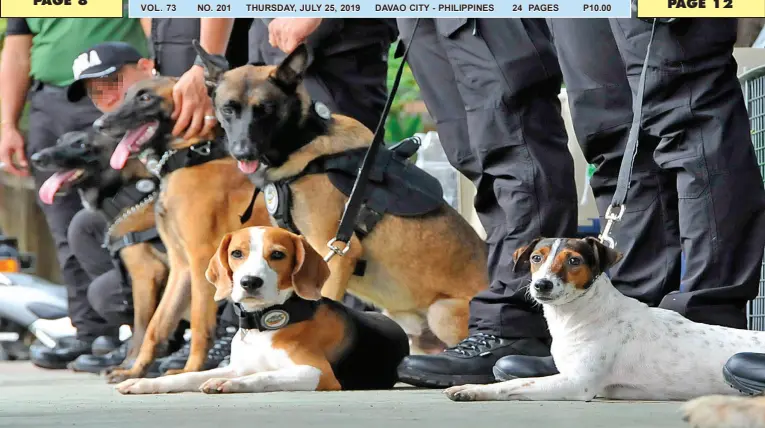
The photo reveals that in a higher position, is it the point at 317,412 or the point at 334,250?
the point at 317,412

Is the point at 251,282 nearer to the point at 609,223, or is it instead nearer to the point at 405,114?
the point at 609,223

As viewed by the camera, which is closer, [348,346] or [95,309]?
[348,346]

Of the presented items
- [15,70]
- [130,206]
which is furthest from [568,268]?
[15,70]

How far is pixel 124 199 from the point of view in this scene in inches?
237

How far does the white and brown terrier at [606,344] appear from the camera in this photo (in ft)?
11.2

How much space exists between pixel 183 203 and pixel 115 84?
1.08 meters

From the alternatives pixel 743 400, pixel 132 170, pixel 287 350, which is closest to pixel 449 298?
pixel 287 350

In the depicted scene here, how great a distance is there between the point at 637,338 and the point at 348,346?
1.24 metres

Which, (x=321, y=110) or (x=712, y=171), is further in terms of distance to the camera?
(x=321, y=110)

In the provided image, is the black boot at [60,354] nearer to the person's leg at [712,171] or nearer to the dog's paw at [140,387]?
the dog's paw at [140,387]

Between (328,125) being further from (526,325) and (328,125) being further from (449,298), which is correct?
(526,325)

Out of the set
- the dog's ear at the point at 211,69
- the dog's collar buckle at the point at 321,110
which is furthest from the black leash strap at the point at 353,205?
the dog's ear at the point at 211,69

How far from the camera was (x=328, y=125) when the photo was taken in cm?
536

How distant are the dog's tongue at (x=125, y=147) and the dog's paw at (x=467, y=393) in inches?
100
